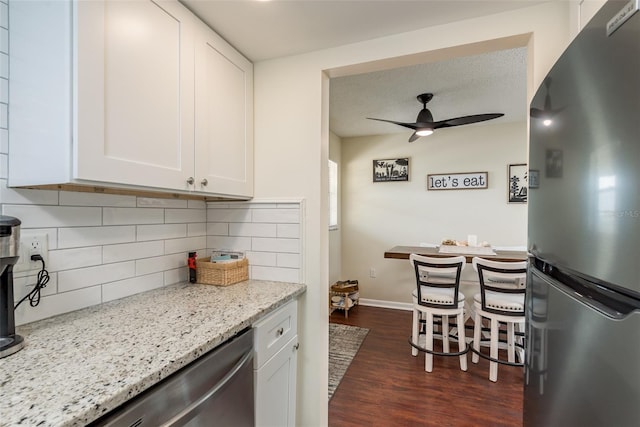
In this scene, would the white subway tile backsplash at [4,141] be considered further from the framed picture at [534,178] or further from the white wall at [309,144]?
the framed picture at [534,178]

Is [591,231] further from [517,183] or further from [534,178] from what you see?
[517,183]

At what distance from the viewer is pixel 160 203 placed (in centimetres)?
150

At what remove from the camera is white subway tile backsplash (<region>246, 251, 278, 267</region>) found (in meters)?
1.69

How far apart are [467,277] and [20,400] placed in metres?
3.84

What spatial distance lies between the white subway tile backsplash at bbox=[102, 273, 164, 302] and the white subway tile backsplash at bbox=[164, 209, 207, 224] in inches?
11.5

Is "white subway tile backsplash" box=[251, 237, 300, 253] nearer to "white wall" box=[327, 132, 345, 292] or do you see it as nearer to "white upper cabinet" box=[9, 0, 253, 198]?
"white upper cabinet" box=[9, 0, 253, 198]

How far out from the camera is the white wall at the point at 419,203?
3.61m

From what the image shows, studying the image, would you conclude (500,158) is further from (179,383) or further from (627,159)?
(179,383)

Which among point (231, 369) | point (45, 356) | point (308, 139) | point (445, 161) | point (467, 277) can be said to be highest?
point (445, 161)

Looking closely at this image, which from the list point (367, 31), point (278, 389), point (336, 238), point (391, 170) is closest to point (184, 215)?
point (278, 389)

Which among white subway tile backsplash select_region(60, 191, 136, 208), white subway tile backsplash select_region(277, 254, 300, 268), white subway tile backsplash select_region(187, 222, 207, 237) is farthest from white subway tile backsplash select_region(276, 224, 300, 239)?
white subway tile backsplash select_region(60, 191, 136, 208)

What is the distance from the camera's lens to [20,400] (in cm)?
59

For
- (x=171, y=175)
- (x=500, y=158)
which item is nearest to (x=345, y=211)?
(x=500, y=158)

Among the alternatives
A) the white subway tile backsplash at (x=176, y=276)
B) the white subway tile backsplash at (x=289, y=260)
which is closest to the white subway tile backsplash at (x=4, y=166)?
the white subway tile backsplash at (x=176, y=276)
